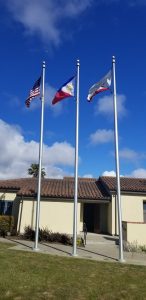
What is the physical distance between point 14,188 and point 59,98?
1169 centimetres

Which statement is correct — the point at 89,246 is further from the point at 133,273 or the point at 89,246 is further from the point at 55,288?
the point at 55,288

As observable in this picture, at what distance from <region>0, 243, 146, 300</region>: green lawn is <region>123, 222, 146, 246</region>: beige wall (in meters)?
5.24

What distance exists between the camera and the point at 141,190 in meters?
22.7

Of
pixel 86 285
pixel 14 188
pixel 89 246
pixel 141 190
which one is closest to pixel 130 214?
pixel 141 190

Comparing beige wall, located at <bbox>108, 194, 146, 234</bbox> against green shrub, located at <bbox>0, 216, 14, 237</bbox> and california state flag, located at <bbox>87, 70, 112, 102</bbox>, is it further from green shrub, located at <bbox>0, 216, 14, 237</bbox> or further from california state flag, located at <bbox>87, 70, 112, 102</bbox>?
california state flag, located at <bbox>87, 70, 112, 102</bbox>

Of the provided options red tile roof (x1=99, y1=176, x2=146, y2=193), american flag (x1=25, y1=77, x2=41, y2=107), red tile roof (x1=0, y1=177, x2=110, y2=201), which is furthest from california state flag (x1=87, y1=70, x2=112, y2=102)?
red tile roof (x1=99, y1=176, x2=146, y2=193)

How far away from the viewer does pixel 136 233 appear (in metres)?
16.9

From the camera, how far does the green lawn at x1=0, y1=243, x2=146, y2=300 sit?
7.78 meters

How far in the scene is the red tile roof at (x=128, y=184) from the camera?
22688 millimetres

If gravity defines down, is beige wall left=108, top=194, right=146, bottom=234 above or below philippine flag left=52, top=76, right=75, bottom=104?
below

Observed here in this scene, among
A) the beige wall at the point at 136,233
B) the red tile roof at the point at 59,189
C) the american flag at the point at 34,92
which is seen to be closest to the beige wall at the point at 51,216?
the red tile roof at the point at 59,189

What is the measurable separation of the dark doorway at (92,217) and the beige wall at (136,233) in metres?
6.30

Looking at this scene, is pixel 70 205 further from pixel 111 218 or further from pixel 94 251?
pixel 94 251

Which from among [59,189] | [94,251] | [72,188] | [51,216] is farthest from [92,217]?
[94,251]
